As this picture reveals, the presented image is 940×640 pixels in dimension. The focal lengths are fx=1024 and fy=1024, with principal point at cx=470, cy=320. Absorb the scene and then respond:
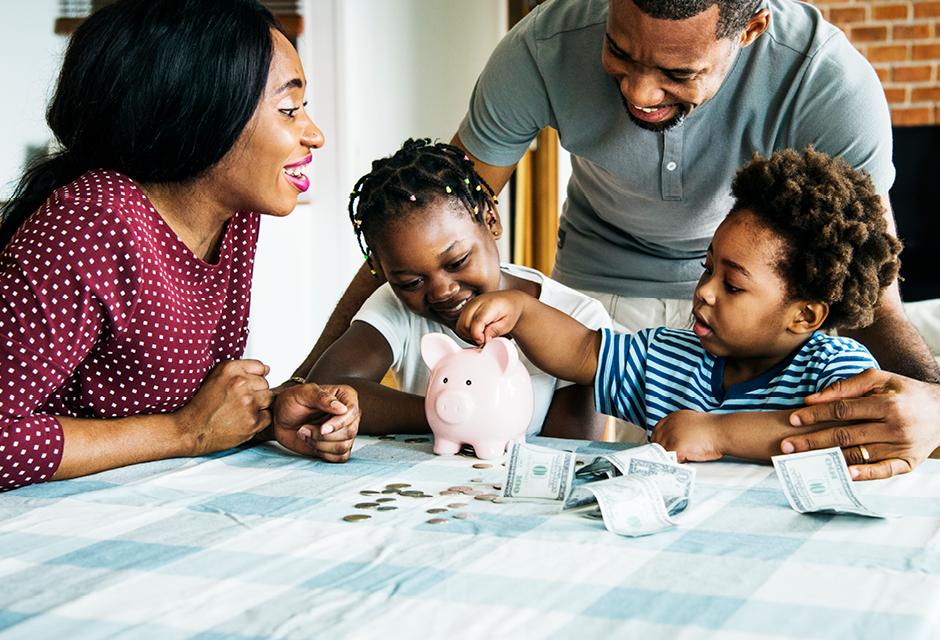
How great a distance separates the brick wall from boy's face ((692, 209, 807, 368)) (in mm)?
3761

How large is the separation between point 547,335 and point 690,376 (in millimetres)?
215

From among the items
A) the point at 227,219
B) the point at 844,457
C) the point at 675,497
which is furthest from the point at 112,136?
the point at 844,457

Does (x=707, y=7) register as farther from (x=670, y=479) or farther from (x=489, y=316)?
Answer: (x=670, y=479)

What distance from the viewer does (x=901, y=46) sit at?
4.72 meters

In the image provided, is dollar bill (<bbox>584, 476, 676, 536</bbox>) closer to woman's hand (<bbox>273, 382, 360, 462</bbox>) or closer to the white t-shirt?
woman's hand (<bbox>273, 382, 360, 462</bbox>)

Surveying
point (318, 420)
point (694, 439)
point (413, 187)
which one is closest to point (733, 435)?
point (694, 439)

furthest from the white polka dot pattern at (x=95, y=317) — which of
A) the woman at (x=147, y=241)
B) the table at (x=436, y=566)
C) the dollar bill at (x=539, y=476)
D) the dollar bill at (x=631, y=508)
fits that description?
the dollar bill at (x=631, y=508)

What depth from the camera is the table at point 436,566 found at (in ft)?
2.44

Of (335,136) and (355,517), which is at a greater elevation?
(335,136)

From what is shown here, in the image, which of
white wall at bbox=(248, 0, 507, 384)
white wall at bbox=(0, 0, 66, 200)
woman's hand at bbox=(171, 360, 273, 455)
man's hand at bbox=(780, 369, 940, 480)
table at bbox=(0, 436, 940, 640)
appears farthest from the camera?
white wall at bbox=(248, 0, 507, 384)

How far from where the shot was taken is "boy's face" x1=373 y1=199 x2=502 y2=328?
1.56 meters

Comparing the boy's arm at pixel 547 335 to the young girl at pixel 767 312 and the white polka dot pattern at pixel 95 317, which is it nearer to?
the young girl at pixel 767 312

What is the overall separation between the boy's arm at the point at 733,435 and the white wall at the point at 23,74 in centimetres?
209

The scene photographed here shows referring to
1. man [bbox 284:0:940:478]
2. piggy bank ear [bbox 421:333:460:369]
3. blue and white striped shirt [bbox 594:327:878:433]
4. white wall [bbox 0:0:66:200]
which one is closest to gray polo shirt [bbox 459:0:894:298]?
man [bbox 284:0:940:478]
